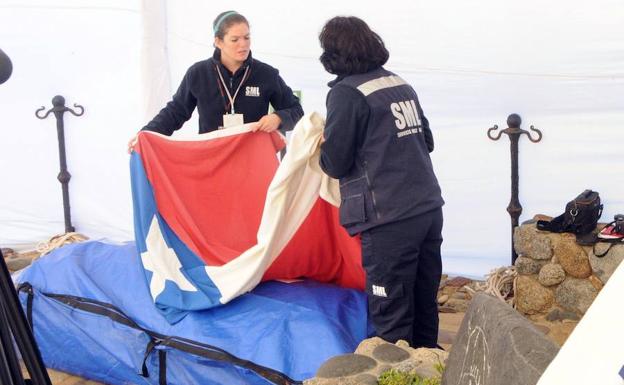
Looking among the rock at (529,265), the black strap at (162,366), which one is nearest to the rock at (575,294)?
the rock at (529,265)

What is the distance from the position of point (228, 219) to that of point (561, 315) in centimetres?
151

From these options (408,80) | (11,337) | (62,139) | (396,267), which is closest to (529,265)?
(408,80)

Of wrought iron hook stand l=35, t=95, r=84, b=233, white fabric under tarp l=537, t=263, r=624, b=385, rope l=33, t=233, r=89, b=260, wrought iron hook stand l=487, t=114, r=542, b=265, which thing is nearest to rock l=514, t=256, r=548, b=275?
wrought iron hook stand l=487, t=114, r=542, b=265

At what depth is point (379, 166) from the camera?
2.80m

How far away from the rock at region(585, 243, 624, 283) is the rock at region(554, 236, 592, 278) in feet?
0.13

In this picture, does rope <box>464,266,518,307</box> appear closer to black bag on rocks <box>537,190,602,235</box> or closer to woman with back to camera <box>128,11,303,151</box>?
black bag on rocks <box>537,190,602,235</box>

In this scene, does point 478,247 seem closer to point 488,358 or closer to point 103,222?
point 103,222

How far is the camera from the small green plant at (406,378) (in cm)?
192

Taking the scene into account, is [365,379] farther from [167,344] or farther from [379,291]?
[167,344]

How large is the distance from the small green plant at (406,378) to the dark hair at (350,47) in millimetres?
1148

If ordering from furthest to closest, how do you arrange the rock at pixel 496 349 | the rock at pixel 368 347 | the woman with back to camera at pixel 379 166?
the woman with back to camera at pixel 379 166, the rock at pixel 368 347, the rock at pixel 496 349

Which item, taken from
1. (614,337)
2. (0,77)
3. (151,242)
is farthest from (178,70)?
(614,337)

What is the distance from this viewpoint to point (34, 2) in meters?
5.32

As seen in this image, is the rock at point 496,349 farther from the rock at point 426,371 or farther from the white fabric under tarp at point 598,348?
the white fabric under tarp at point 598,348
